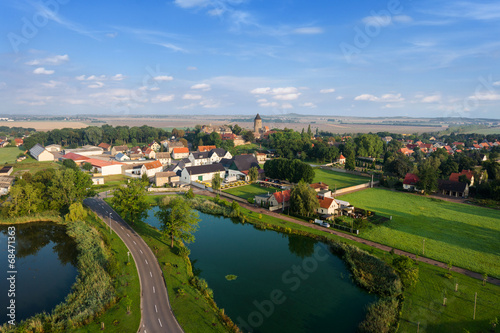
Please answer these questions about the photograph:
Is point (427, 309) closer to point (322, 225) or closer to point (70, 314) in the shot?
point (322, 225)

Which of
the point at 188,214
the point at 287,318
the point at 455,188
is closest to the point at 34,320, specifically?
the point at 188,214

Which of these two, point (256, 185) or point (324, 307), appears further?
point (256, 185)

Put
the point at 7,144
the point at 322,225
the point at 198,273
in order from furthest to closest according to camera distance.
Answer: the point at 7,144
the point at 322,225
the point at 198,273

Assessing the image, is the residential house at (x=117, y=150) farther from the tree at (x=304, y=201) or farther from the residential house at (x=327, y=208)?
the residential house at (x=327, y=208)

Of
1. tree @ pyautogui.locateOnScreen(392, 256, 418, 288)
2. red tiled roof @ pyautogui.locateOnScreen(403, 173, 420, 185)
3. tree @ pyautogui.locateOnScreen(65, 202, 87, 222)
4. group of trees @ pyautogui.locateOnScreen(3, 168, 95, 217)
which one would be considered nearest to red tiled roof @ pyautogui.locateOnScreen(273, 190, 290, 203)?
tree @ pyautogui.locateOnScreen(392, 256, 418, 288)

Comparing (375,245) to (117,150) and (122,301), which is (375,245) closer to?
(122,301)
